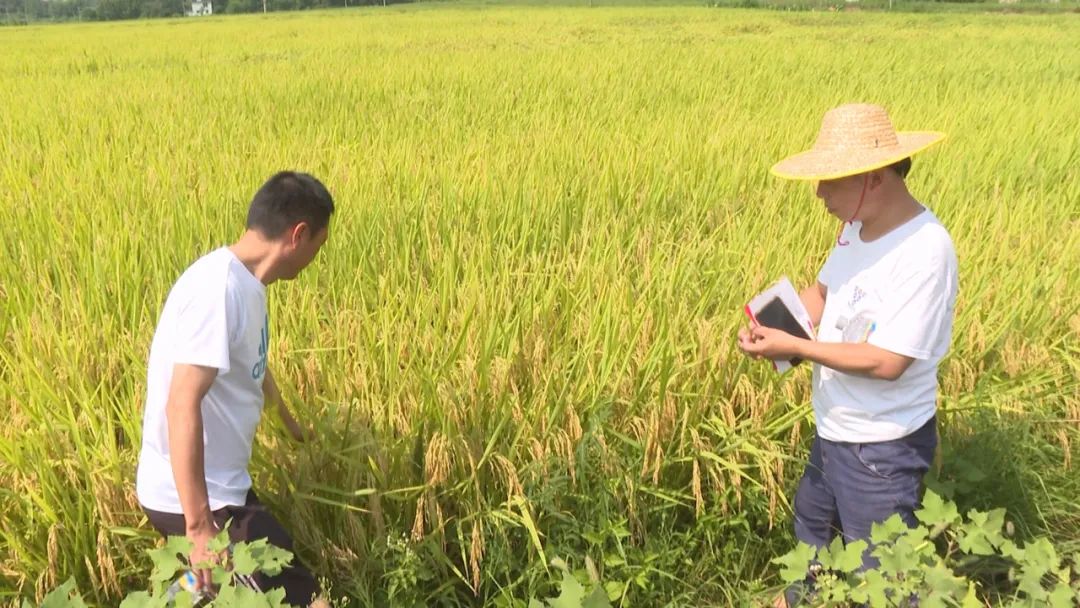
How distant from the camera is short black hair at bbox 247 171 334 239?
3.89 feet

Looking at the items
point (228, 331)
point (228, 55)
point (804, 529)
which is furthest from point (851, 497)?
point (228, 55)

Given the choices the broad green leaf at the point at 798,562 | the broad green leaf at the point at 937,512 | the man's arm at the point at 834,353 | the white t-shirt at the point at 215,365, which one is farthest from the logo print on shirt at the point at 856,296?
the white t-shirt at the point at 215,365

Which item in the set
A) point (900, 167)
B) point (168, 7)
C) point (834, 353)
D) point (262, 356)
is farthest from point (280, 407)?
point (168, 7)

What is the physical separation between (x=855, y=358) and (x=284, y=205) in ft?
3.54

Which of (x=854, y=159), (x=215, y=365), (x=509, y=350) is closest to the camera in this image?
(x=215, y=365)

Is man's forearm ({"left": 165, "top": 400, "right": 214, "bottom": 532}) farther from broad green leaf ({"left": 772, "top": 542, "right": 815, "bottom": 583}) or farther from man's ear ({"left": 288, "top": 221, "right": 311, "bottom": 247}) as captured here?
broad green leaf ({"left": 772, "top": 542, "right": 815, "bottom": 583})

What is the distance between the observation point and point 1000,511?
45.6 inches

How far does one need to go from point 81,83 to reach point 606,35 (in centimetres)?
945

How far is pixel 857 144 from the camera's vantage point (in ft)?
4.33

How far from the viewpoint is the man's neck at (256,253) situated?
121cm

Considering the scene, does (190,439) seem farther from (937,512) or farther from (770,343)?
(937,512)

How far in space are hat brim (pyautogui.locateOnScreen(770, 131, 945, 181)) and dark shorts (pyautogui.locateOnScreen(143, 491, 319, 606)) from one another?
1.21 m

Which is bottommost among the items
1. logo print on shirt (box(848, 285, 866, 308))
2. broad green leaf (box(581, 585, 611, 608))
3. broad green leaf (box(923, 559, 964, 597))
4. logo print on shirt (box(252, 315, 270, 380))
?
broad green leaf (box(923, 559, 964, 597))

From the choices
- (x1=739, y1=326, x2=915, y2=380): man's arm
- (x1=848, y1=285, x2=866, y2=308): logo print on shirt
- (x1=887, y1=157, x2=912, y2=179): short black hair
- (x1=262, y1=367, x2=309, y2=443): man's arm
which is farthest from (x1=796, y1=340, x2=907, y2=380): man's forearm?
(x1=262, y1=367, x2=309, y2=443): man's arm
